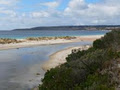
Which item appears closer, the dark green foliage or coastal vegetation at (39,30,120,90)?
coastal vegetation at (39,30,120,90)

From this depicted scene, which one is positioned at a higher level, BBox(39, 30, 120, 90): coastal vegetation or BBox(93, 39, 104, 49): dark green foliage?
BBox(93, 39, 104, 49): dark green foliage

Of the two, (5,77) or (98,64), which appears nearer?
(98,64)

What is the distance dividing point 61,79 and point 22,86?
25.4 feet

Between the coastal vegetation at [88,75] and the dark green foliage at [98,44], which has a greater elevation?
the dark green foliage at [98,44]

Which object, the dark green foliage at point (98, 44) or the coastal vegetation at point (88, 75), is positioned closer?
the coastal vegetation at point (88, 75)

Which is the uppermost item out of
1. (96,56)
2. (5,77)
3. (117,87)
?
(96,56)

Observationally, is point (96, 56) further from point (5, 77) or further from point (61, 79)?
point (5, 77)

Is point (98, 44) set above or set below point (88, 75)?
above

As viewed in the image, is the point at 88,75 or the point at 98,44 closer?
the point at 88,75

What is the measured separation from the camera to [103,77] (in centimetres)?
1026

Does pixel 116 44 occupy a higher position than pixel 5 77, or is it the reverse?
pixel 116 44

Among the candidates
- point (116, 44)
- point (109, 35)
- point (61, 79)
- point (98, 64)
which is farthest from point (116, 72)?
point (109, 35)

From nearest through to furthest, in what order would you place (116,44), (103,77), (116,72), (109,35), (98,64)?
1. (103,77)
2. (116,72)
3. (98,64)
4. (116,44)
5. (109,35)

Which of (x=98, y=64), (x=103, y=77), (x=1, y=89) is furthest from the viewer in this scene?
(x=1, y=89)
